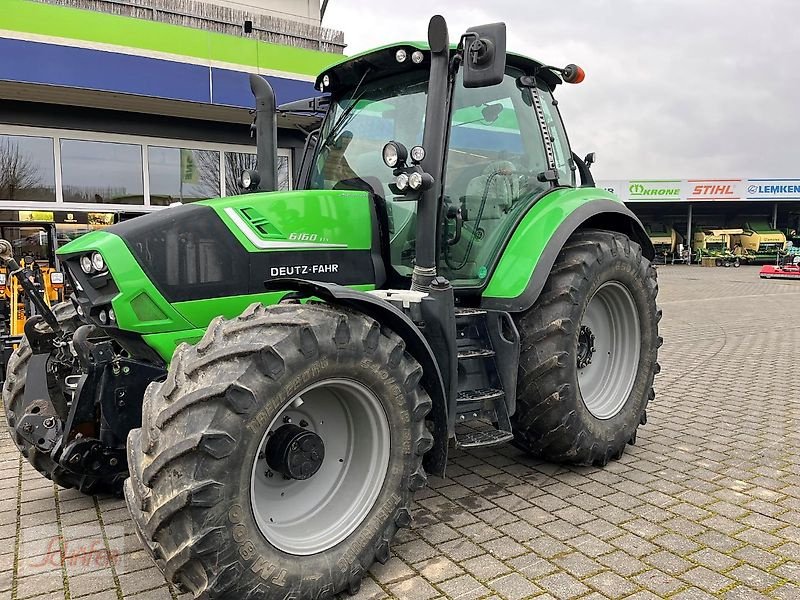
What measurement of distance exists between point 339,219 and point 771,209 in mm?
42930

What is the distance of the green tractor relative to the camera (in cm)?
242

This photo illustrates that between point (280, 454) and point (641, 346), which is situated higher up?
point (641, 346)

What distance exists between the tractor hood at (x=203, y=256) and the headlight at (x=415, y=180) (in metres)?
0.52

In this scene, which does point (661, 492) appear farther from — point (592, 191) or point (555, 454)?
point (592, 191)

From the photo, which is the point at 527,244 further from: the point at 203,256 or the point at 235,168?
the point at 235,168

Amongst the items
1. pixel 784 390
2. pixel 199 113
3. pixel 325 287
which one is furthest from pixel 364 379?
pixel 199 113

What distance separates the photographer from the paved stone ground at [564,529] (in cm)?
283

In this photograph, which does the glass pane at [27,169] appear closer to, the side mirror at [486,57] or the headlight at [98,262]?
the headlight at [98,262]

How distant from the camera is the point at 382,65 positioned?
12.8 ft

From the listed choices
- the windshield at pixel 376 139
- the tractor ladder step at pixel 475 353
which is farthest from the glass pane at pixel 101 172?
the tractor ladder step at pixel 475 353

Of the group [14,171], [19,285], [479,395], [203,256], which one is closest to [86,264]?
[203,256]

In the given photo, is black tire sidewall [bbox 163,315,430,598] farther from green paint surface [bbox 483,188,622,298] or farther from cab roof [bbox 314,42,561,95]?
cab roof [bbox 314,42,561,95]

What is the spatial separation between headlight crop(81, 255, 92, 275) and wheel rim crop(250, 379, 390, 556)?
1.20 metres

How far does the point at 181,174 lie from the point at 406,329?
851cm
